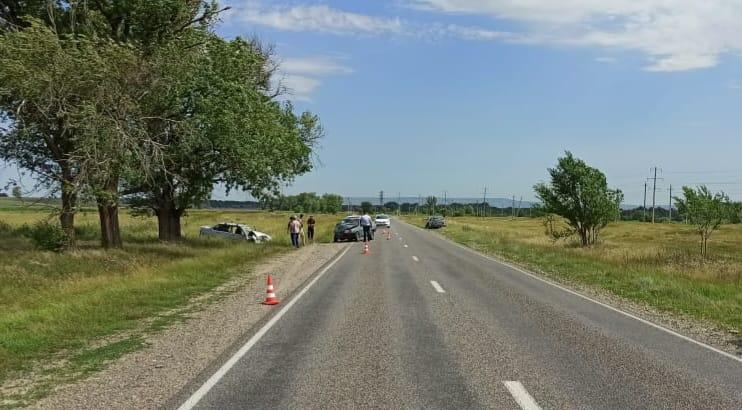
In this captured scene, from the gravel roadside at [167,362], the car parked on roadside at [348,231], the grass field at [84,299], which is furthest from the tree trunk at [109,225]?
the car parked on roadside at [348,231]

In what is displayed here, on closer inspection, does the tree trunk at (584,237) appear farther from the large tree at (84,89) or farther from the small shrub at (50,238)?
the small shrub at (50,238)

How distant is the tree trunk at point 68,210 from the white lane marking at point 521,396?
17.0 m

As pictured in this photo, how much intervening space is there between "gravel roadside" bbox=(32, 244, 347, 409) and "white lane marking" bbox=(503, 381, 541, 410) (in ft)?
10.7

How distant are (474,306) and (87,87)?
499 inches

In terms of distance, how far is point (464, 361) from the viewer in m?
7.68

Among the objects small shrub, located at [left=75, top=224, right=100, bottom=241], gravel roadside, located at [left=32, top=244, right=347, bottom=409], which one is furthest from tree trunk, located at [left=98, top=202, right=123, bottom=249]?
gravel roadside, located at [left=32, top=244, right=347, bottom=409]

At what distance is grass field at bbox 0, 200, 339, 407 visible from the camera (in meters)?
8.01

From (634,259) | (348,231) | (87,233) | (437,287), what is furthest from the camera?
(348,231)

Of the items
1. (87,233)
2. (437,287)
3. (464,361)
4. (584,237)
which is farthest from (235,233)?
(464,361)

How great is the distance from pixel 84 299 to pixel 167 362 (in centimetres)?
587

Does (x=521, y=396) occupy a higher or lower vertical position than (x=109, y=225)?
lower

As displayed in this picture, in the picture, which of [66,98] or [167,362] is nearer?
[167,362]

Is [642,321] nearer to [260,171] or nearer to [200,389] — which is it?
[200,389]

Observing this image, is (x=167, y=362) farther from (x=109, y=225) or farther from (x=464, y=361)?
(x=109, y=225)
